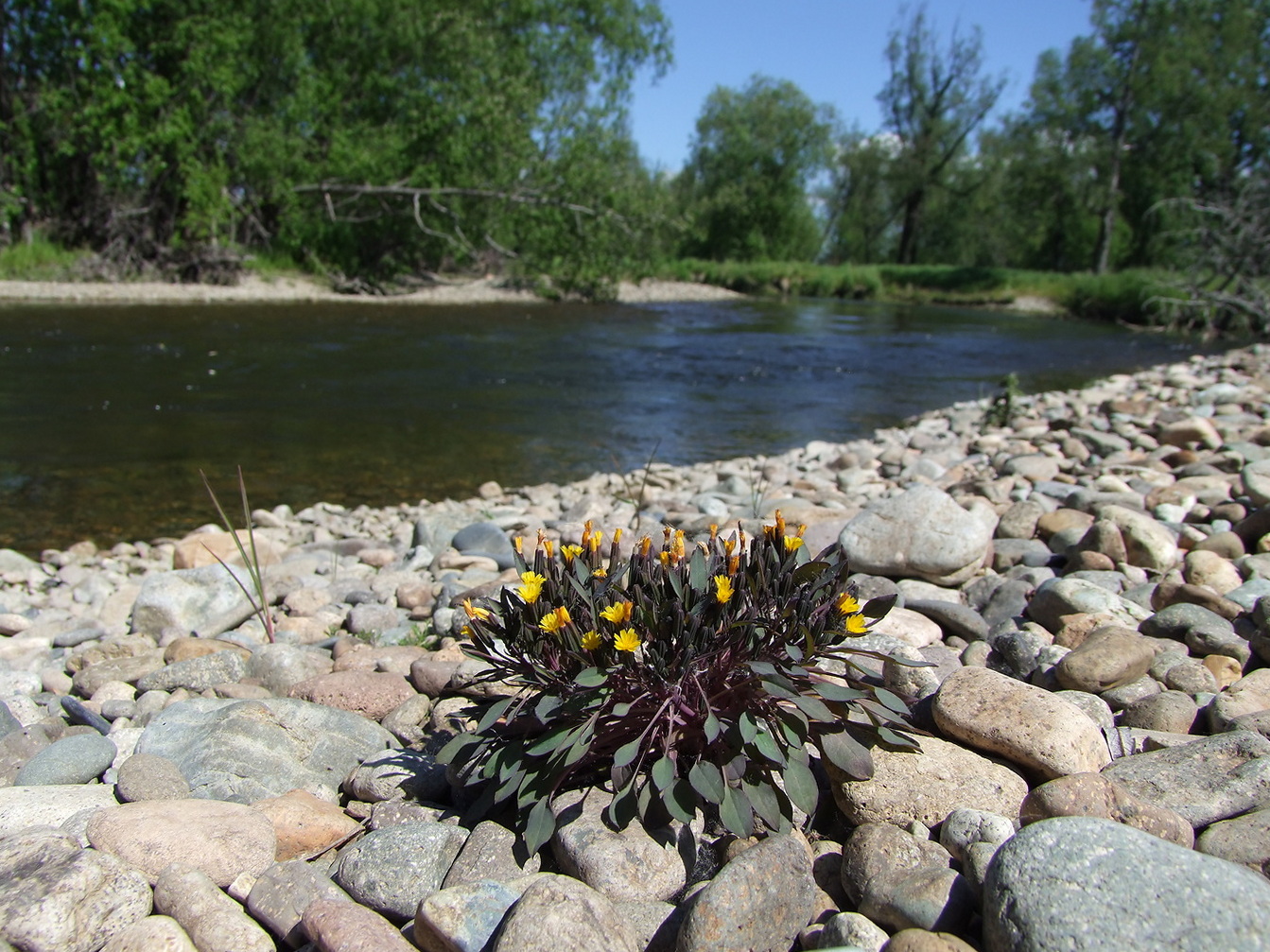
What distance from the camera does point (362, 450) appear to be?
8.09m

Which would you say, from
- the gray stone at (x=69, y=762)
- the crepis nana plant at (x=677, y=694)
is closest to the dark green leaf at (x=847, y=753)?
the crepis nana plant at (x=677, y=694)

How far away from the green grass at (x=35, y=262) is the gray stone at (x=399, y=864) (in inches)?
752

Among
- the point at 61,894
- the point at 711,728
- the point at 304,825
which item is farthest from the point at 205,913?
the point at 711,728

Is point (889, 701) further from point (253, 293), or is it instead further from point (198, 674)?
point (253, 293)

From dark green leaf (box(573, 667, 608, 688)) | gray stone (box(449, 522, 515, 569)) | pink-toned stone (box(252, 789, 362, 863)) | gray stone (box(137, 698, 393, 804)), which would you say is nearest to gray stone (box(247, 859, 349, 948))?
pink-toned stone (box(252, 789, 362, 863))

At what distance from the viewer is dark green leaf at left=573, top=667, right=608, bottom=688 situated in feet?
6.38

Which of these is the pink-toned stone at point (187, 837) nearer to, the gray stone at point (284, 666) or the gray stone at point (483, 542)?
the gray stone at point (284, 666)

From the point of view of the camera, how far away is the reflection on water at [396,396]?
7082mm

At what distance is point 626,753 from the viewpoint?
6.37 feet

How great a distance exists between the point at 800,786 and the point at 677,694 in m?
0.33

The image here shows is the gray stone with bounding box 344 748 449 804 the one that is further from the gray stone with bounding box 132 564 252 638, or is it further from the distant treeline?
the distant treeline

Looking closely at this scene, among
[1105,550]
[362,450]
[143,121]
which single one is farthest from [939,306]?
[1105,550]

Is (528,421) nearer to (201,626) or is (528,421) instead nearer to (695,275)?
(201,626)

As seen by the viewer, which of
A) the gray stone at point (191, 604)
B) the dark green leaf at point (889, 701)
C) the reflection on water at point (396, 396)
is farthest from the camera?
the reflection on water at point (396, 396)
